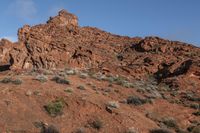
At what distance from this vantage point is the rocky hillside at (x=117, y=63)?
2217cm

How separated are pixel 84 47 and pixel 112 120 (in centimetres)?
2534

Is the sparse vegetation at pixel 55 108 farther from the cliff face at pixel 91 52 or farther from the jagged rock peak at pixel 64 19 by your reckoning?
the jagged rock peak at pixel 64 19

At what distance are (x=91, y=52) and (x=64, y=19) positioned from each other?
9962 mm

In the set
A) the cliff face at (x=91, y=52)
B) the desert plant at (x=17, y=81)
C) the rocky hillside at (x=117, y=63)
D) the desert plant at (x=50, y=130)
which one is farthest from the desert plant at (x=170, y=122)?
the cliff face at (x=91, y=52)

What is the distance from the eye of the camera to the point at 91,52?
41.5 m

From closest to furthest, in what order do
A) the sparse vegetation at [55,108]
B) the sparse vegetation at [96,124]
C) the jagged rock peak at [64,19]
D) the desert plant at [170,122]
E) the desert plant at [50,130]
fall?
the desert plant at [50,130] → the sparse vegetation at [96,124] → the sparse vegetation at [55,108] → the desert plant at [170,122] → the jagged rock peak at [64,19]

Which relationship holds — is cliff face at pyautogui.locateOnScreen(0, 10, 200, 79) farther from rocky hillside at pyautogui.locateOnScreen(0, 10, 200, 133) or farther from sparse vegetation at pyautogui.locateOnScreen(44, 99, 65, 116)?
sparse vegetation at pyautogui.locateOnScreen(44, 99, 65, 116)

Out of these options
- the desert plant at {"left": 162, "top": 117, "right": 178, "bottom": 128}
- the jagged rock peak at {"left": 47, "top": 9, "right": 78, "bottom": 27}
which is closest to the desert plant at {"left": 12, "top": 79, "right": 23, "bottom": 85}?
the desert plant at {"left": 162, "top": 117, "right": 178, "bottom": 128}

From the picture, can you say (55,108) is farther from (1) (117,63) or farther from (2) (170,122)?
(1) (117,63)

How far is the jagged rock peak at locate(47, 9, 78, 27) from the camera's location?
49.3 metres

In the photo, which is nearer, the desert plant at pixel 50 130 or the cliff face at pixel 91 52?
the desert plant at pixel 50 130

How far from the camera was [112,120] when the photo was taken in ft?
59.7

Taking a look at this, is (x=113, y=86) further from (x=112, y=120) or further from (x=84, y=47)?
(x=84, y=47)

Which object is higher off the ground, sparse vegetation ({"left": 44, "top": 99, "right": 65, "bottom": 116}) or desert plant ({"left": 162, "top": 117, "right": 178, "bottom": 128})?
sparse vegetation ({"left": 44, "top": 99, "right": 65, "bottom": 116})
